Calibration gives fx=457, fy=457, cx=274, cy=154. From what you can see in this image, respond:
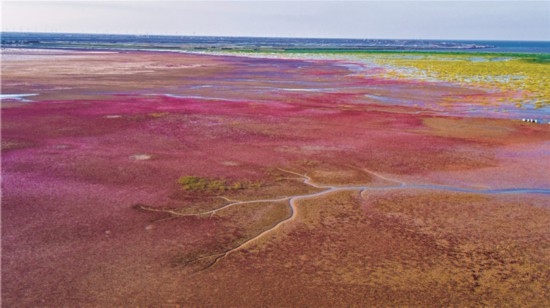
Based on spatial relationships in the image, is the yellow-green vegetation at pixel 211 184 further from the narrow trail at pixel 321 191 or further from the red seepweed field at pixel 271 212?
the narrow trail at pixel 321 191

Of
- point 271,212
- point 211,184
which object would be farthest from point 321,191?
point 211,184

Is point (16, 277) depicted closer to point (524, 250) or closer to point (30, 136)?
point (524, 250)

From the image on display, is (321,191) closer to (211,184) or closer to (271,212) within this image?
(271,212)

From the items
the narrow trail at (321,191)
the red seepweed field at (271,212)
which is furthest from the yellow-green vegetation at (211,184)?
the narrow trail at (321,191)

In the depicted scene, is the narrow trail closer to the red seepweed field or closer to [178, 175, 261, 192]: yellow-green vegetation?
the red seepweed field

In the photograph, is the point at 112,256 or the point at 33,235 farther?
the point at 33,235

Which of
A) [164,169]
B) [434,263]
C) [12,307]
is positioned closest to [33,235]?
[12,307]
